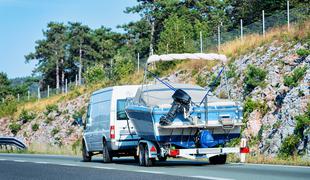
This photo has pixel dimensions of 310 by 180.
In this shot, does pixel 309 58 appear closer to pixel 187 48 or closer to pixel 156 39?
pixel 187 48

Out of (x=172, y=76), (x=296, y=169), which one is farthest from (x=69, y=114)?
(x=296, y=169)

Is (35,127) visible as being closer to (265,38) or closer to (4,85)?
(265,38)

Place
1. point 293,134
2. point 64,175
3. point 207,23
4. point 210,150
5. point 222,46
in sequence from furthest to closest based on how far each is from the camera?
point 207,23 < point 222,46 < point 293,134 < point 210,150 < point 64,175

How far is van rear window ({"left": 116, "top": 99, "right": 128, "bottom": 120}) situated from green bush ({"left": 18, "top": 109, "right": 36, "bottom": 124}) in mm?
43749

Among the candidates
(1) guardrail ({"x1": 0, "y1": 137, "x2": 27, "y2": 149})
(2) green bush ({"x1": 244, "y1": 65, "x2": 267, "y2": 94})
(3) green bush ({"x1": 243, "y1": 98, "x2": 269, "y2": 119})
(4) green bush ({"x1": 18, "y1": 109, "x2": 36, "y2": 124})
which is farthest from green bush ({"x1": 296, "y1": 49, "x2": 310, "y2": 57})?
(4) green bush ({"x1": 18, "y1": 109, "x2": 36, "y2": 124})

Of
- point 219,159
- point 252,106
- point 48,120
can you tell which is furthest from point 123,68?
point 219,159

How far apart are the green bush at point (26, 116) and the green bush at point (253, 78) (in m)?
35.1

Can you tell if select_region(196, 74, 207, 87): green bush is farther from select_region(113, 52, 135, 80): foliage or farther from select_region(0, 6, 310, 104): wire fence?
select_region(113, 52, 135, 80): foliage

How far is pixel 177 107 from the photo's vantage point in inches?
763

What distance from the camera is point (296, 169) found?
57.4 ft

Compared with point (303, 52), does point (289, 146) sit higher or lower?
lower

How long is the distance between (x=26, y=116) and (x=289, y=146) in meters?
43.6

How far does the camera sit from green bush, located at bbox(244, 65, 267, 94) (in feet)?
113

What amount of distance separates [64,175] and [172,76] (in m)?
29.5
